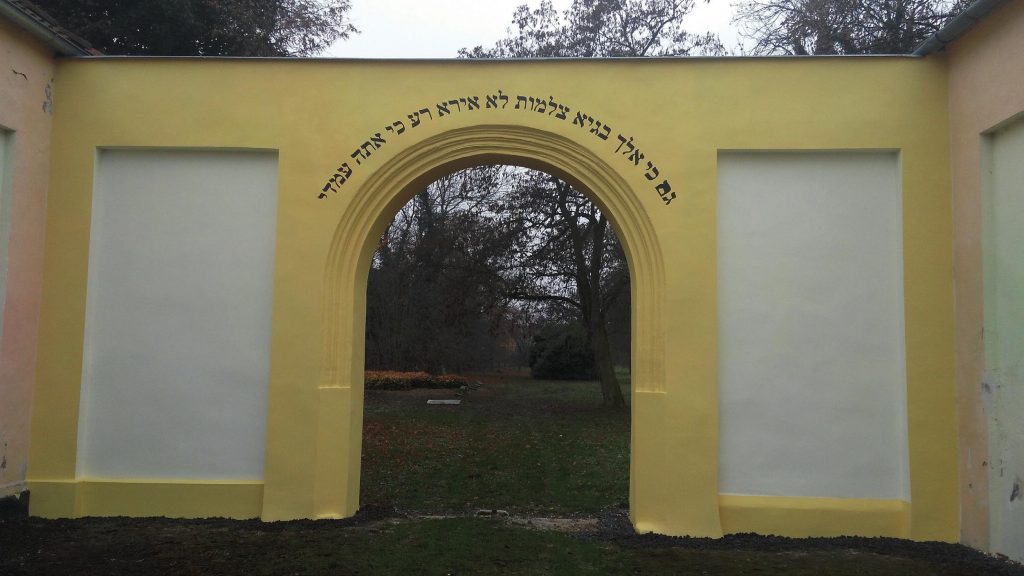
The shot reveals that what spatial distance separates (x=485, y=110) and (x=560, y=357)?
26.9 metres

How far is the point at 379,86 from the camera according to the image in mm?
7086

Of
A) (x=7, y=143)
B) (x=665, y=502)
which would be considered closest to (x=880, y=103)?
(x=665, y=502)

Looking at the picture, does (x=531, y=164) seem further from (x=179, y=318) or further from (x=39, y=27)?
(x=39, y=27)

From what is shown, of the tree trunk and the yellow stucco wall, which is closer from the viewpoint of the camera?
the yellow stucco wall

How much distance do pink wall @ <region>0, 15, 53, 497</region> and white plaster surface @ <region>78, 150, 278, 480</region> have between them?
0.45 m

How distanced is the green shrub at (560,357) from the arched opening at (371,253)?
25.3 metres

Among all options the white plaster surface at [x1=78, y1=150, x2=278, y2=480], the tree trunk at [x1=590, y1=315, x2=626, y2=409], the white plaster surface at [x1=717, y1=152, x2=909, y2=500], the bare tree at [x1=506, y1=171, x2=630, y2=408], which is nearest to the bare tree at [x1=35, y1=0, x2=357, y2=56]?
the bare tree at [x1=506, y1=171, x2=630, y2=408]

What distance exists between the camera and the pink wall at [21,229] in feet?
21.6

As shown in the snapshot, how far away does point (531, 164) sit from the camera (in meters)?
7.29

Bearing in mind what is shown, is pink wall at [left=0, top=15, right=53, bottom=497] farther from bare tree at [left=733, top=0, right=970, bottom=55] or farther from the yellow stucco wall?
bare tree at [left=733, top=0, right=970, bottom=55]

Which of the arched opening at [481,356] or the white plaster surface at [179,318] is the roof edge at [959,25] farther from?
the white plaster surface at [179,318]

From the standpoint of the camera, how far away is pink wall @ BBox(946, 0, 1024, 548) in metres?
5.91

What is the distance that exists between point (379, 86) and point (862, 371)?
16.5 ft

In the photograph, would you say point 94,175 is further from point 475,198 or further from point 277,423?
point 475,198
